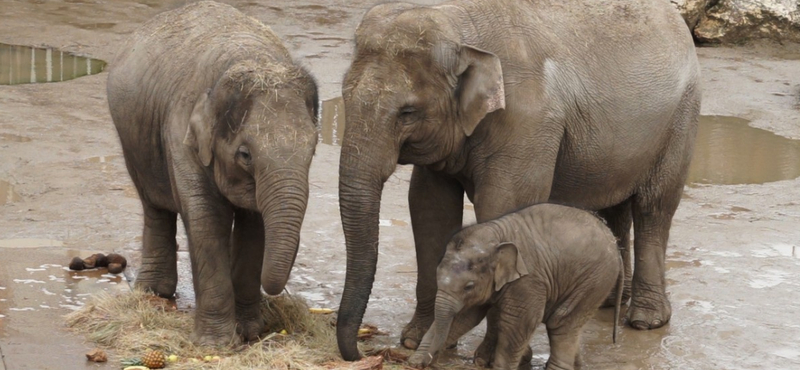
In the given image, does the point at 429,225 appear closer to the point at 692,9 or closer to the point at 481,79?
the point at 481,79

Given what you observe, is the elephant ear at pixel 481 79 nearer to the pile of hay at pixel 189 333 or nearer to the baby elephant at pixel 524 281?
the baby elephant at pixel 524 281

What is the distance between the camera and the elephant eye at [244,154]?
5.83m

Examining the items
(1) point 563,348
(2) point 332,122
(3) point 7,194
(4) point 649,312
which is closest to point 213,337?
(1) point 563,348

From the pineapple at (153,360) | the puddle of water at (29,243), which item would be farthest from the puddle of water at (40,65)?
the pineapple at (153,360)

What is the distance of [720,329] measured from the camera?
727 centimetres

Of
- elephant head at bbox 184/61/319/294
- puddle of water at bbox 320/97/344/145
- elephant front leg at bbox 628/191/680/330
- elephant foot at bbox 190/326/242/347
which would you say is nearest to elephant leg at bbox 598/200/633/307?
elephant front leg at bbox 628/191/680/330

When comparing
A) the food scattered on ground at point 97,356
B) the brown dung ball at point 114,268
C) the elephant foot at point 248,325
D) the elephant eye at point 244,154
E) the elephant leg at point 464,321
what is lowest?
the brown dung ball at point 114,268

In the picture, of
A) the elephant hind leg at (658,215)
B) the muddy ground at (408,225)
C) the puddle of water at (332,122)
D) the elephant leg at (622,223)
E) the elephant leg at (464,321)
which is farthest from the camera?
the puddle of water at (332,122)

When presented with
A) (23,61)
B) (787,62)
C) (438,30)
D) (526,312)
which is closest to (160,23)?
(438,30)

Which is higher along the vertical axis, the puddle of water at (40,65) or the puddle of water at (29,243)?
the puddle of water at (29,243)

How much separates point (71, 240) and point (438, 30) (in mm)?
3325

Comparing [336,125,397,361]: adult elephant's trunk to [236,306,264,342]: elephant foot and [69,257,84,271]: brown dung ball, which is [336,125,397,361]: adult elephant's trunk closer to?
[236,306,264,342]: elephant foot

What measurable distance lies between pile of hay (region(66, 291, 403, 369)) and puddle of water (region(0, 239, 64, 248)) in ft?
4.33

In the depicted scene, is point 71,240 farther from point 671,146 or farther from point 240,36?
point 671,146
